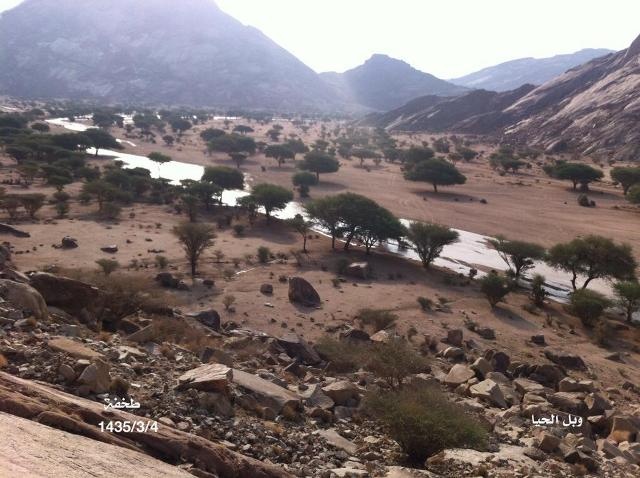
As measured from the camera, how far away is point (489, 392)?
17.0m

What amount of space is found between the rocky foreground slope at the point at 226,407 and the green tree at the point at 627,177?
209 ft

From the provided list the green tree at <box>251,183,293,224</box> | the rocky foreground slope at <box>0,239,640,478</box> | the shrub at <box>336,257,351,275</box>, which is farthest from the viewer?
the green tree at <box>251,183,293,224</box>

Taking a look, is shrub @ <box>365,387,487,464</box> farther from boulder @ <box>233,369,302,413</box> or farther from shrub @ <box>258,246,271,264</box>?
shrub @ <box>258,246,271,264</box>

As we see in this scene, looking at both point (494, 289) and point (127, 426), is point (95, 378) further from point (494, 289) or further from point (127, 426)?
point (494, 289)

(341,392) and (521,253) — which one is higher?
(521,253)

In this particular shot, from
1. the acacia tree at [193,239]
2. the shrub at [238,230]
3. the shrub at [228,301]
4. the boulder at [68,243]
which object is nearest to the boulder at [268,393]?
the shrub at [228,301]

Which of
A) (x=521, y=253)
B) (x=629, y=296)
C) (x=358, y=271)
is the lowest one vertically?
(x=358, y=271)

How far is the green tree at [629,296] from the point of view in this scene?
31.7 metres

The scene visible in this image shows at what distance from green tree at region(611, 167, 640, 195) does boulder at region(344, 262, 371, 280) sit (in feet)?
181

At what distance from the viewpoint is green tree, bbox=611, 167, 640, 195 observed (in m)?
72.8

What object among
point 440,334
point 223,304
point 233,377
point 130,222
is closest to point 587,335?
point 440,334

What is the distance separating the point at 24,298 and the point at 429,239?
106 ft

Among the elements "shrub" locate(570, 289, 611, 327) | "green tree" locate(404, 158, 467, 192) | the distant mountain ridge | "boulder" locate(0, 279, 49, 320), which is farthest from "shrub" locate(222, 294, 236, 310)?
the distant mountain ridge

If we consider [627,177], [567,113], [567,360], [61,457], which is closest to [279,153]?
[627,177]
